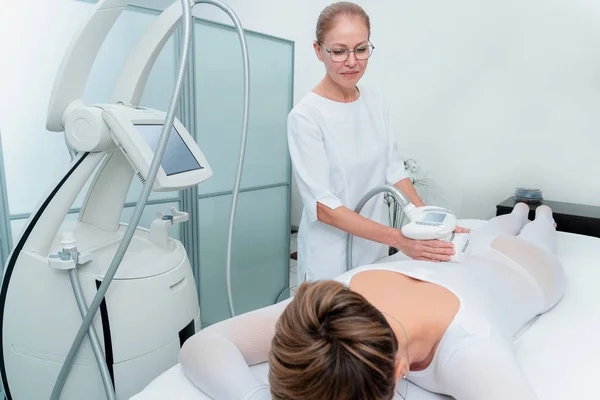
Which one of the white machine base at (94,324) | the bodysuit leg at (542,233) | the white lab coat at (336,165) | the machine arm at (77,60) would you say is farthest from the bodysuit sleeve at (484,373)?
the machine arm at (77,60)

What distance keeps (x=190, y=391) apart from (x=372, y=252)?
32.9 inches

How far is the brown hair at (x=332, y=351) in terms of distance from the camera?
1.88 ft

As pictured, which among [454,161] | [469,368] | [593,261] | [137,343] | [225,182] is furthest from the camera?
[454,161]

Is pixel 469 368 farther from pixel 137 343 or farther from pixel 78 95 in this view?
pixel 78 95

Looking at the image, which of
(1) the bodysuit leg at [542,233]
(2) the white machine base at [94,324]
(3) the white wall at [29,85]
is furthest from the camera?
(1) the bodysuit leg at [542,233]

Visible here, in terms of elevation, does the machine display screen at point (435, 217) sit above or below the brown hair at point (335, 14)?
below

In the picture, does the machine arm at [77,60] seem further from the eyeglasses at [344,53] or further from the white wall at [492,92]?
the white wall at [492,92]

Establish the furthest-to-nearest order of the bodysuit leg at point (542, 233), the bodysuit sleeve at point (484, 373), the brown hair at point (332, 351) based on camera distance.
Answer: the bodysuit leg at point (542, 233), the bodysuit sleeve at point (484, 373), the brown hair at point (332, 351)

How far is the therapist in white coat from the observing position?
50.1 inches

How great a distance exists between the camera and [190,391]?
89 centimetres

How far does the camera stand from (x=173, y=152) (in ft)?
3.80

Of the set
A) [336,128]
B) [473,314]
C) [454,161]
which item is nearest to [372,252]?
[336,128]

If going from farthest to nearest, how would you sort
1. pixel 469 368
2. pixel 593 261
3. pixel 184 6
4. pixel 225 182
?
pixel 225 182 < pixel 593 261 < pixel 184 6 < pixel 469 368

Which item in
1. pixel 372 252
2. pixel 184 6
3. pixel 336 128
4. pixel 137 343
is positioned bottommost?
pixel 137 343
